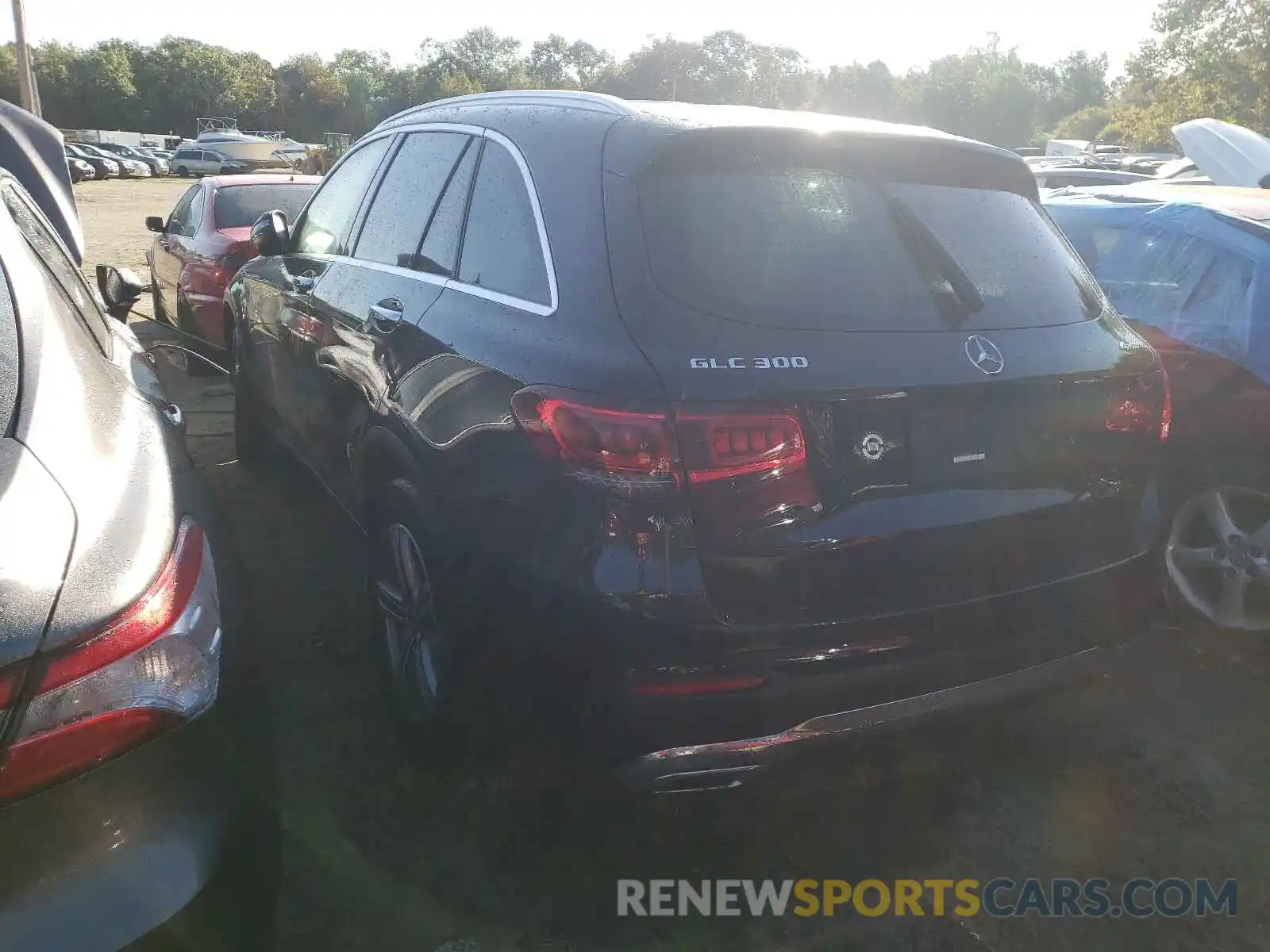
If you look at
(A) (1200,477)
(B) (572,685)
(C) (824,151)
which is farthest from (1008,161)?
(B) (572,685)

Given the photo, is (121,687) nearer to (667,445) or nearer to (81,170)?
(667,445)

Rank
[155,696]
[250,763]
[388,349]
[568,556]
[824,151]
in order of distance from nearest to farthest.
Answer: [155,696], [250,763], [568,556], [824,151], [388,349]

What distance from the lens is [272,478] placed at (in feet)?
18.3

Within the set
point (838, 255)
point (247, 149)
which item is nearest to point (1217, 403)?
point (838, 255)

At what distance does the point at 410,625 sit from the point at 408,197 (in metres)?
1.45

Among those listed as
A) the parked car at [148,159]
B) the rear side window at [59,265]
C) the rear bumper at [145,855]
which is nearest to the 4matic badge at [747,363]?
the rear bumper at [145,855]

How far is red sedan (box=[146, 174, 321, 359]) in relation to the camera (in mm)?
7535

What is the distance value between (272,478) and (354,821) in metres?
3.11

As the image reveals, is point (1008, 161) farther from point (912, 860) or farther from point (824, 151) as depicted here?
point (912, 860)

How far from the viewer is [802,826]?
2.91 metres

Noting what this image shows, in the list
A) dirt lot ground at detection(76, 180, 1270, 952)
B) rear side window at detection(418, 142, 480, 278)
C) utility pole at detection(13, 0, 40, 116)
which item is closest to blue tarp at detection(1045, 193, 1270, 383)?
dirt lot ground at detection(76, 180, 1270, 952)

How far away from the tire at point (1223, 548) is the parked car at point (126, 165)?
50388 mm

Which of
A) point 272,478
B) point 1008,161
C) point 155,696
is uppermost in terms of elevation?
point 1008,161

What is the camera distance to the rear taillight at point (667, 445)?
2119 mm
